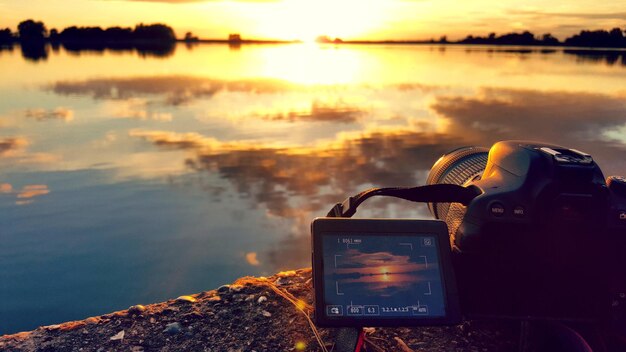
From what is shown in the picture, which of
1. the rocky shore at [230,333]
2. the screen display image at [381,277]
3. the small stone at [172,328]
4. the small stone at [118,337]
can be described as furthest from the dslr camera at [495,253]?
the small stone at [118,337]

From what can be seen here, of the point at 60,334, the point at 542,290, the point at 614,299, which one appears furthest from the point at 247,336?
the point at 614,299

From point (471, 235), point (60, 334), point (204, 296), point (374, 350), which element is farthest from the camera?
point (204, 296)

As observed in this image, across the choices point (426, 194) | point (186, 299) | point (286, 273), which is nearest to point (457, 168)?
point (426, 194)

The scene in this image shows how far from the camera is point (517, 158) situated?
2.35 metres

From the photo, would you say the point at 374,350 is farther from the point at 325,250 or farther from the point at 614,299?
the point at 614,299

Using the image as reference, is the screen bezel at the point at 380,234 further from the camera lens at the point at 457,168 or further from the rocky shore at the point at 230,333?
the rocky shore at the point at 230,333

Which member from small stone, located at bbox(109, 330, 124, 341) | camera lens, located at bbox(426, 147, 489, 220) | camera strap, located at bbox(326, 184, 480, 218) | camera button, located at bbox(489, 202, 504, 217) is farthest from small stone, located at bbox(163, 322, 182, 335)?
camera button, located at bbox(489, 202, 504, 217)

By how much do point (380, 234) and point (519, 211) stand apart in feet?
1.95

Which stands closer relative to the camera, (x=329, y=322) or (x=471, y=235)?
(x=329, y=322)

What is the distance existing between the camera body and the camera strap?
0.05m

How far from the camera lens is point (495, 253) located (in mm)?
2242

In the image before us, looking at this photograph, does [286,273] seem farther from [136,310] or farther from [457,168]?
[457,168]

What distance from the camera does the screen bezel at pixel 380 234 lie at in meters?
2.04

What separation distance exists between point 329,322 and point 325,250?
28 cm
